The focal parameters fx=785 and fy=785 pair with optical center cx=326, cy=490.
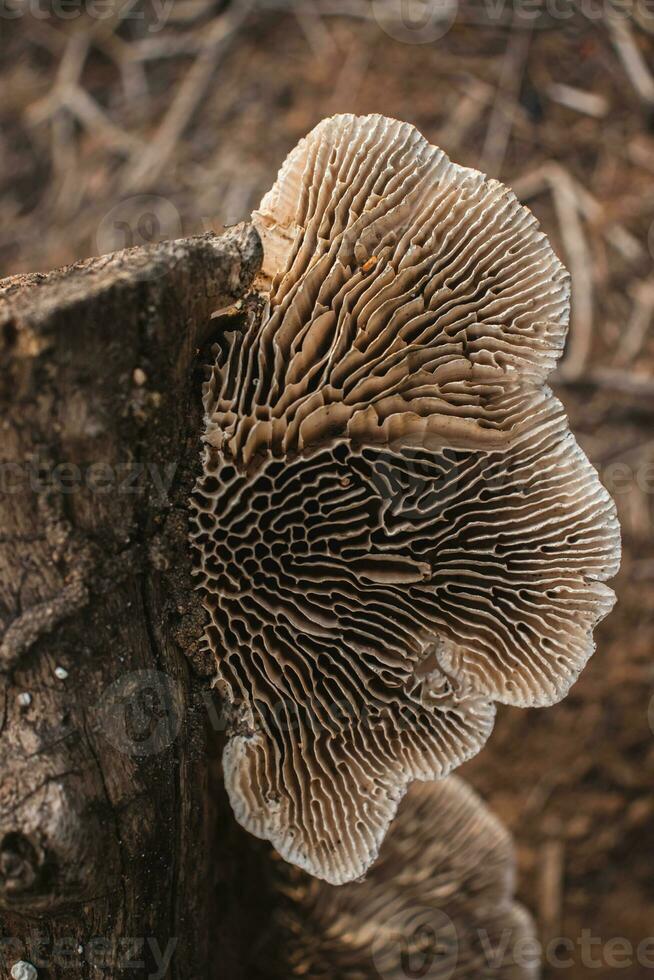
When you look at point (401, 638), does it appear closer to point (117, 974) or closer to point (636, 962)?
point (117, 974)

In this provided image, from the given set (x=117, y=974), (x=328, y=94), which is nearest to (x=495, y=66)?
(x=328, y=94)

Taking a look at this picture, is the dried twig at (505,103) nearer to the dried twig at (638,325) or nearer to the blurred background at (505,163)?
the blurred background at (505,163)

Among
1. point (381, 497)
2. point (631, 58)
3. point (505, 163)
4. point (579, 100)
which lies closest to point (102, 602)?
point (381, 497)

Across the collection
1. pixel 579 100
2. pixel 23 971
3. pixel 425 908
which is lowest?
pixel 425 908

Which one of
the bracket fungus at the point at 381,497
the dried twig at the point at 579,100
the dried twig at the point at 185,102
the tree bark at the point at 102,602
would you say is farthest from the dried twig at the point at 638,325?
the tree bark at the point at 102,602

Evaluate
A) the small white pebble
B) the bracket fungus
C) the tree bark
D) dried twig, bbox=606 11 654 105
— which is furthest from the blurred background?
the small white pebble

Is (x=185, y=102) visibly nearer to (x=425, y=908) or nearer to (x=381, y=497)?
(x=381, y=497)
